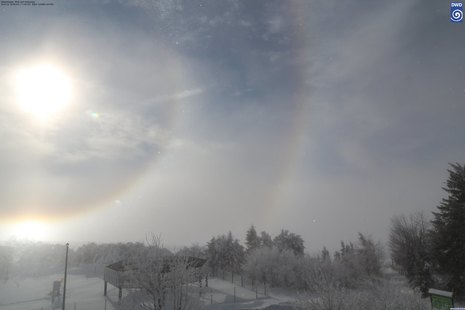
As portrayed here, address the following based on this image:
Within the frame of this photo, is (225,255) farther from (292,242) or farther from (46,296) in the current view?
(46,296)

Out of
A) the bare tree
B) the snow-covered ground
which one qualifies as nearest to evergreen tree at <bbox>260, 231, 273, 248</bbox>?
the snow-covered ground

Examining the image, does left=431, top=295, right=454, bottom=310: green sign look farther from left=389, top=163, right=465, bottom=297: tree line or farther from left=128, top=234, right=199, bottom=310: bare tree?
left=389, top=163, right=465, bottom=297: tree line

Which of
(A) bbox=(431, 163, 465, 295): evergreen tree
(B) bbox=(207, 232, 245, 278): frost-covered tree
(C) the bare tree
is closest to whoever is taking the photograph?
(C) the bare tree

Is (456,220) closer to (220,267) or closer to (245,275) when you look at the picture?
(245,275)

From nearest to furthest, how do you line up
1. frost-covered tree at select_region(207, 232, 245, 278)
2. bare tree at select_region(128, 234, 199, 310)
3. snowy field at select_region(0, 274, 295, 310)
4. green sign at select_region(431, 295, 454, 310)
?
green sign at select_region(431, 295, 454, 310), bare tree at select_region(128, 234, 199, 310), snowy field at select_region(0, 274, 295, 310), frost-covered tree at select_region(207, 232, 245, 278)

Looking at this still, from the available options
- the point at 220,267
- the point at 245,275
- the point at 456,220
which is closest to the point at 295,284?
the point at 245,275

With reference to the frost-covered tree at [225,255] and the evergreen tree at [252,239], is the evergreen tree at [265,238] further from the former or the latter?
the frost-covered tree at [225,255]

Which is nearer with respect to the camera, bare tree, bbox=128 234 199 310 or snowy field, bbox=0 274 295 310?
bare tree, bbox=128 234 199 310
